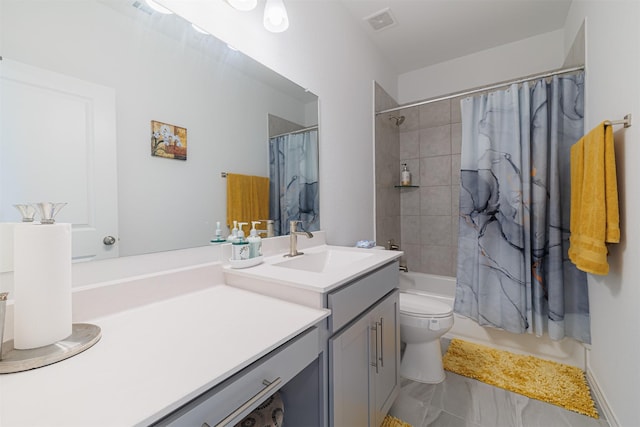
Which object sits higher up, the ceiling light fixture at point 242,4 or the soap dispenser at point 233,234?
the ceiling light fixture at point 242,4

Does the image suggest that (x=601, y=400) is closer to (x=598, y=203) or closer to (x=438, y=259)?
(x=598, y=203)

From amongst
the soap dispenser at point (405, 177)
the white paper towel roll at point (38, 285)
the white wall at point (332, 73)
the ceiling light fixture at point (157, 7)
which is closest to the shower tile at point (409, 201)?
the soap dispenser at point (405, 177)

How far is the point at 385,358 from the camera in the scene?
4.02ft

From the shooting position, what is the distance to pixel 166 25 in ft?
3.12

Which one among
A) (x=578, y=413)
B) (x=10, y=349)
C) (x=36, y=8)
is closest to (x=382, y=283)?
(x=10, y=349)

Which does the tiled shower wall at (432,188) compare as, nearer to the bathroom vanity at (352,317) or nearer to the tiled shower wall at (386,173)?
the tiled shower wall at (386,173)

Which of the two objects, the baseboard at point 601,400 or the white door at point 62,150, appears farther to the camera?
the baseboard at point 601,400

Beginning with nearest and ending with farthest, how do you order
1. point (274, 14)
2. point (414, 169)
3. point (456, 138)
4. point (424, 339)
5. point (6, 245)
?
1. point (6, 245)
2. point (274, 14)
3. point (424, 339)
4. point (456, 138)
5. point (414, 169)

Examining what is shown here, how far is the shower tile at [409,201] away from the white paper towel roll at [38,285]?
2768 mm

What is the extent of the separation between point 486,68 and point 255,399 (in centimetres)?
312

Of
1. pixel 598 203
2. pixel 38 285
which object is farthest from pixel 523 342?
pixel 38 285

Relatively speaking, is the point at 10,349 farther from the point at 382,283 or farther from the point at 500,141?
the point at 500,141

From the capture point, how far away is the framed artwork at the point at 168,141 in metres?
0.92

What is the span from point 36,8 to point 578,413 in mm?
2677
